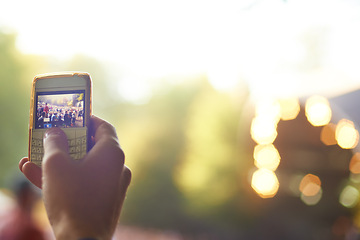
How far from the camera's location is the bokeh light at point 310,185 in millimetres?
5086

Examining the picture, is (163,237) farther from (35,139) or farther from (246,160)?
(35,139)

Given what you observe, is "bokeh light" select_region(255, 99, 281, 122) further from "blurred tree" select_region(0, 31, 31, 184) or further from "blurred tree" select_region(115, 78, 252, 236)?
"blurred tree" select_region(0, 31, 31, 184)

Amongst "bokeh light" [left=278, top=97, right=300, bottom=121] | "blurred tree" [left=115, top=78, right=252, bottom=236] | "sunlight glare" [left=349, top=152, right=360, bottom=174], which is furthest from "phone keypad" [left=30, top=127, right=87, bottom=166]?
"blurred tree" [left=115, top=78, right=252, bottom=236]

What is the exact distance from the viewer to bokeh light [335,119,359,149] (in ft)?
11.9

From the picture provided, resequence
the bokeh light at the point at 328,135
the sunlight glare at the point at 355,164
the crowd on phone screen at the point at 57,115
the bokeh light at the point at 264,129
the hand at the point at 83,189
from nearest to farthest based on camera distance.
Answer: the hand at the point at 83,189 < the crowd on phone screen at the point at 57,115 < the sunlight glare at the point at 355,164 < the bokeh light at the point at 328,135 < the bokeh light at the point at 264,129

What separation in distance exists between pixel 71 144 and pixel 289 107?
494 cm

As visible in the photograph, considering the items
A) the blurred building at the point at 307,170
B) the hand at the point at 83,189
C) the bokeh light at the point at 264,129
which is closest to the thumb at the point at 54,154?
the hand at the point at 83,189

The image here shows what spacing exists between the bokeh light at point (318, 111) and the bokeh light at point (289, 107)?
167mm

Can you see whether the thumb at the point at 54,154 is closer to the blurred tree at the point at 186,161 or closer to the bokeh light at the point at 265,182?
the bokeh light at the point at 265,182

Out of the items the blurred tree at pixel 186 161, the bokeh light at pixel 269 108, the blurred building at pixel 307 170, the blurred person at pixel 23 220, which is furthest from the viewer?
the blurred tree at pixel 186 161

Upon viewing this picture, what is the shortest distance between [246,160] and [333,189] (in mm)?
2285

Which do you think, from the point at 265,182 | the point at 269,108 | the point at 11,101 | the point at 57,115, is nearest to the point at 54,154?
the point at 57,115

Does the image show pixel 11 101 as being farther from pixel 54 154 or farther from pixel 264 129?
pixel 54 154

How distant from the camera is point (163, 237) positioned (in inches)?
271
